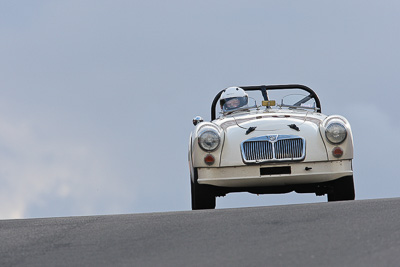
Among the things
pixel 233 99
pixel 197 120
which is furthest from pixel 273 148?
pixel 233 99

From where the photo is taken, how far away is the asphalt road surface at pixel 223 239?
241 inches

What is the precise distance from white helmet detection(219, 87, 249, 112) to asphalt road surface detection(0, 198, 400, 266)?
5.00 metres

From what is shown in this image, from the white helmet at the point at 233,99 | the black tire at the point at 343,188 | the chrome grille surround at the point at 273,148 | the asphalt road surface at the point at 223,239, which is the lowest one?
the black tire at the point at 343,188

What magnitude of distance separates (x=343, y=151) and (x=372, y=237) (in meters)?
5.49

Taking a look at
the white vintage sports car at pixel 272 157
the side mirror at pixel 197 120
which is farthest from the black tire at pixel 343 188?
the side mirror at pixel 197 120

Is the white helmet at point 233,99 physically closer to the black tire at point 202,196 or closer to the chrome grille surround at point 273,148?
the black tire at point 202,196

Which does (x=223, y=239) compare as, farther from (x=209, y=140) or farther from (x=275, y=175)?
(x=209, y=140)

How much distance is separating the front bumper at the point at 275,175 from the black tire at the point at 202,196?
135mm

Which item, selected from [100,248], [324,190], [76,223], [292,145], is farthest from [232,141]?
[100,248]

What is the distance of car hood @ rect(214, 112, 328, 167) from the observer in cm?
1200

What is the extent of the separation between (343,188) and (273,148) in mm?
1171

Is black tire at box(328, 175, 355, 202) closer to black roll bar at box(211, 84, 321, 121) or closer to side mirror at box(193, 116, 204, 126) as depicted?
side mirror at box(193, 116, 204, 126)

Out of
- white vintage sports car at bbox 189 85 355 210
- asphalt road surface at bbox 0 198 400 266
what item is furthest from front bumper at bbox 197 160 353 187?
asphalt road surface at bbox 0 198 400 266

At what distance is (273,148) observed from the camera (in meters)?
11.9
